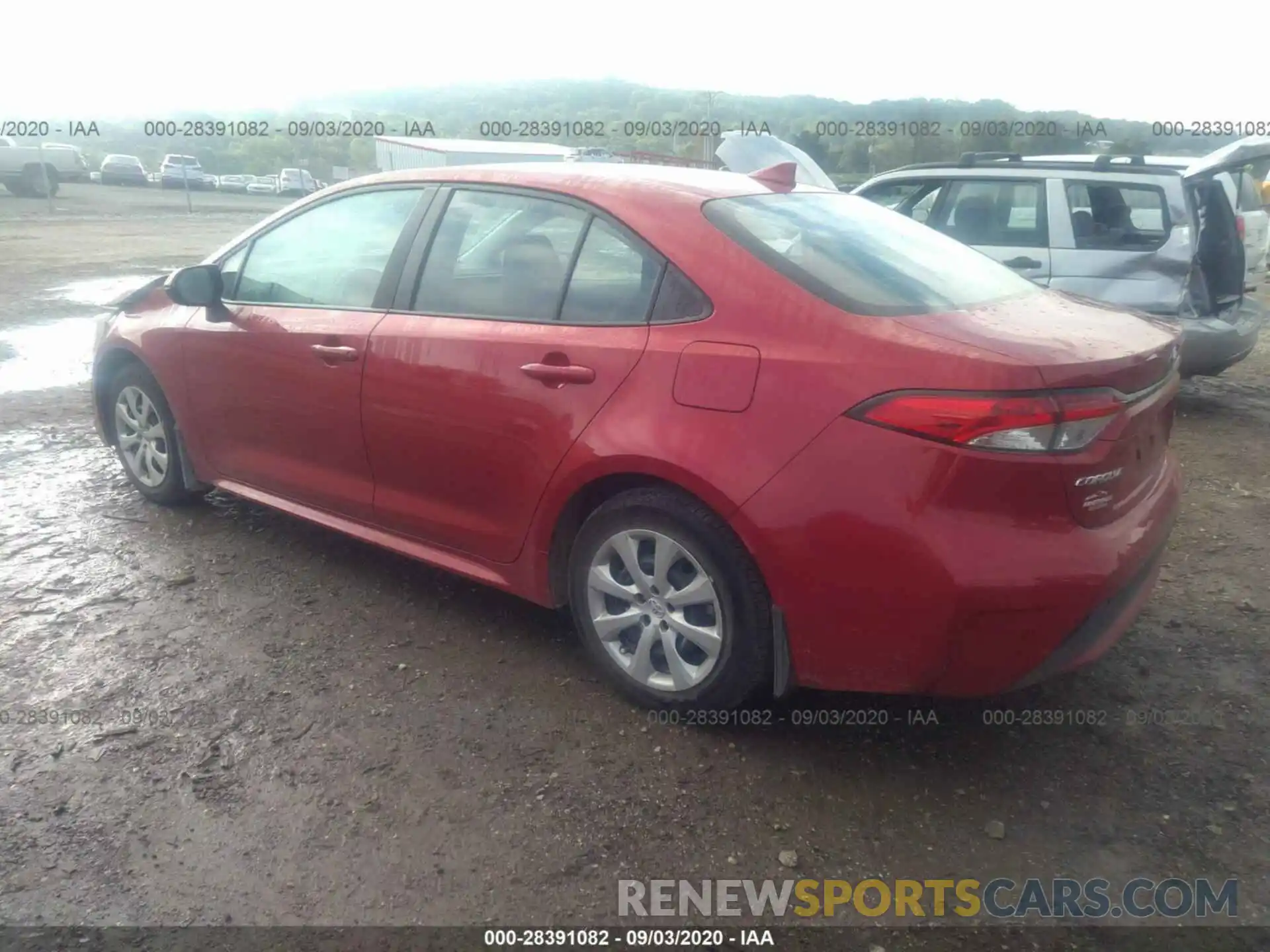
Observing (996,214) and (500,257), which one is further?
(996,214)

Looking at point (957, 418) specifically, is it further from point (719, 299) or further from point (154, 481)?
point (154, 481)

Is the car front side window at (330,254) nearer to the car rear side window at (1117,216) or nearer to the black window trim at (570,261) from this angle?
the black window trim at (570,261)

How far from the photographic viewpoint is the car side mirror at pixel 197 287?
394cm

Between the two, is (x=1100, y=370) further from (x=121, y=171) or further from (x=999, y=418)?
(x=121, y=171)

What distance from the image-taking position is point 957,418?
2352 millimetres

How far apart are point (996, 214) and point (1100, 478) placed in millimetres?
5083

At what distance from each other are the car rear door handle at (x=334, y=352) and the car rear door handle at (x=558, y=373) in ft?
2.57

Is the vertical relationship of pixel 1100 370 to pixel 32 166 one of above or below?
below

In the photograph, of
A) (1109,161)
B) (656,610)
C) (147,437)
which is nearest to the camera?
(656,610)

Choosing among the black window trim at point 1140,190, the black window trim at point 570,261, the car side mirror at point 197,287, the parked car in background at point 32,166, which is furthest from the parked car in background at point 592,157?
the parked car in background at point 32,166

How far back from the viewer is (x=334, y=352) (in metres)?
3.53

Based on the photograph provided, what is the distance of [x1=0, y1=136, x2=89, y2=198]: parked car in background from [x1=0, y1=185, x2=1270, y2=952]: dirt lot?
1097 inches

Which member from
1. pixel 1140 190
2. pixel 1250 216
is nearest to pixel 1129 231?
pixel 1140 190

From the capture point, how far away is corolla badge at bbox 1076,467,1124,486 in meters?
2.42
